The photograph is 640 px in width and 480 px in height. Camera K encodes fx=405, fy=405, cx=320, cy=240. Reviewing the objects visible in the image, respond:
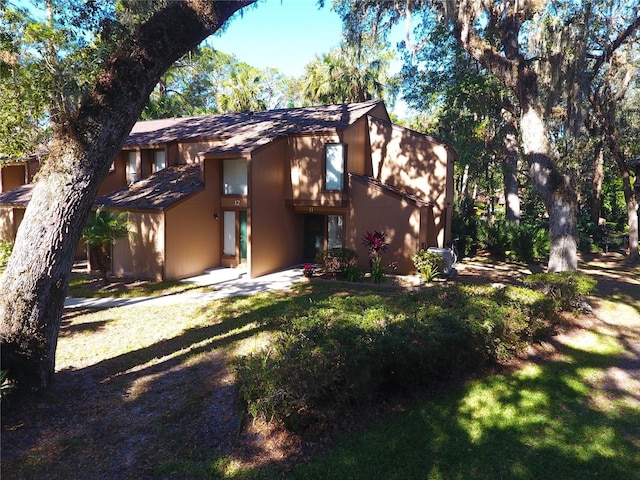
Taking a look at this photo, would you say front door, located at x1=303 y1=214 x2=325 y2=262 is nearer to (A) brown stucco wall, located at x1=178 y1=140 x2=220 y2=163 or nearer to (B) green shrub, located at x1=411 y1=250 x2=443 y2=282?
(B) green shrub, located at x1=411 y1=250 x2=443 y2=282

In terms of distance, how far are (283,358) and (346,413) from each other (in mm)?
1014

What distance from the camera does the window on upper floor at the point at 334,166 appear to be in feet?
50.8

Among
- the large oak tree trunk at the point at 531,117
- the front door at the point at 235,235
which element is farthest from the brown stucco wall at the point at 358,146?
the large oak tree trunk at the point at 531,117

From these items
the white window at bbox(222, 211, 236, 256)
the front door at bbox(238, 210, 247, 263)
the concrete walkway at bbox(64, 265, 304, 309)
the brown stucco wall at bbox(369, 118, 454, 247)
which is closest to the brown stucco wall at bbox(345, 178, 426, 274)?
the brown stucco wall at bbox(369, 118, 454, 247)

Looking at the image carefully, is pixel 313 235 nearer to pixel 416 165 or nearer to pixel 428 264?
pixel 416 165

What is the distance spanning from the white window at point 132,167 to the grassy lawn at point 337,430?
1237 cm

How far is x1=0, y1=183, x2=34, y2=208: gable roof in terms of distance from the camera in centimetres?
1816

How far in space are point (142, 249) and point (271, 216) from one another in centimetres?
471

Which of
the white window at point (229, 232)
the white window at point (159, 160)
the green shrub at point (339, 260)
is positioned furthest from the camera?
the white window at point (159, 160)

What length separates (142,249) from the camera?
14.2 meters

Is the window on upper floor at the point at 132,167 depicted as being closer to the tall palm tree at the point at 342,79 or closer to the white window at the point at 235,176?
the white window at the point at 235,176

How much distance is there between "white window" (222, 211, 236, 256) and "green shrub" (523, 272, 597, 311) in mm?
10665

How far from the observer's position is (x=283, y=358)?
499 cm

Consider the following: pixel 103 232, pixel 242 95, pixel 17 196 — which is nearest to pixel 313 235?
pixel 103 232
